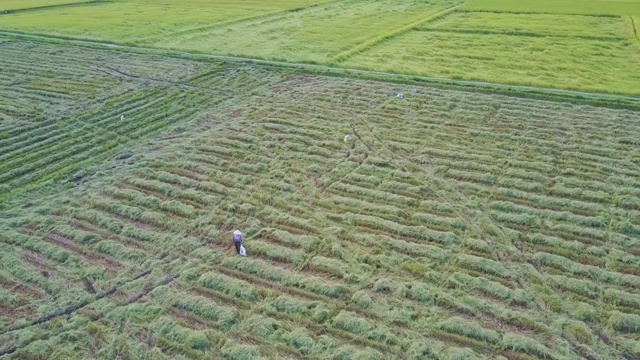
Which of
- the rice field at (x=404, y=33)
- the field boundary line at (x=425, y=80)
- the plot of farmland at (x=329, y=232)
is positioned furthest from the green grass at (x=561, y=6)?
the plot of farmland at (x=329, y=232)

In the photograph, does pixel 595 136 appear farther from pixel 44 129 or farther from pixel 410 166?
pixel 44 129

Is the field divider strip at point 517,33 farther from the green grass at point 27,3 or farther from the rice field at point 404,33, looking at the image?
the green grass at point 27,3

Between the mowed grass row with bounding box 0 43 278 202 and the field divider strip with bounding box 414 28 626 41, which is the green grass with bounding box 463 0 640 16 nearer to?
the field divider strip with bounding box 414 28 626 41

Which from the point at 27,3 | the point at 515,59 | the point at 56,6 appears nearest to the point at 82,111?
the point at 515,59

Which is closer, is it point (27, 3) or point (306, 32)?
point (306, 32)

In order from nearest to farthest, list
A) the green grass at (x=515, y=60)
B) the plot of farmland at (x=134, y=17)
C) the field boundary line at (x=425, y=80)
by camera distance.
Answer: the field boundary line at (x=425, y=80)
the green grass at (x=515, y=60)
the plot of farmland at (x=134, y=17)

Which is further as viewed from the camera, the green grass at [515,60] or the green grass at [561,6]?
the green grass at [561,6]

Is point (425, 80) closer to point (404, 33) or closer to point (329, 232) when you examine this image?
point (404, 33)

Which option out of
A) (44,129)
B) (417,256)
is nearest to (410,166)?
(417,256)
